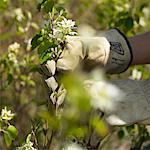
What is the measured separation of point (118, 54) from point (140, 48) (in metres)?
0.07

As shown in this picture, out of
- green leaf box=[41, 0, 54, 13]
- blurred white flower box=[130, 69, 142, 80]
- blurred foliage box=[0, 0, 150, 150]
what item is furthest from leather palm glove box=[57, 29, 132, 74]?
blurred white flower box=[130, 69, 142, 80]

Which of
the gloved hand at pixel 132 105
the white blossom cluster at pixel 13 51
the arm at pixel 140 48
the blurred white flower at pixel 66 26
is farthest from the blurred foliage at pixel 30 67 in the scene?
the blurred white flower at pixel 66 26

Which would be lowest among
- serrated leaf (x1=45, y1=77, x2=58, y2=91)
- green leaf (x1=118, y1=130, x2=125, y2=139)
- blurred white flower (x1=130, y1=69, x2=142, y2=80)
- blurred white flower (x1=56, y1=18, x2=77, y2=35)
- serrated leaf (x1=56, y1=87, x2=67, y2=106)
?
green leaf (x1=118, y1=130, x2=125, y2=139)

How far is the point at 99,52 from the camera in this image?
5.06 ft

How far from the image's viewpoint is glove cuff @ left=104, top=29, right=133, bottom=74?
1.60 meters

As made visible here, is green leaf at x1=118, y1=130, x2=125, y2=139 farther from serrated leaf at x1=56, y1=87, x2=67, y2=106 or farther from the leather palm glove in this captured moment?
serrated leaf at x1=56, y1=87, x2=67, y2=106

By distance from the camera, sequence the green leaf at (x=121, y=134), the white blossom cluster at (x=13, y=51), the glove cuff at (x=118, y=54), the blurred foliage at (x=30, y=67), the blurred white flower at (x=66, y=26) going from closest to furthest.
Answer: the blurred white flower at (x=66, y=26) < the glove cuff at (x=118, y=54) < the white blossom cluster at (x=13, y=51) < the blurred foliage at (x=30, y=67) < the green leaf at (x=121, y=134)

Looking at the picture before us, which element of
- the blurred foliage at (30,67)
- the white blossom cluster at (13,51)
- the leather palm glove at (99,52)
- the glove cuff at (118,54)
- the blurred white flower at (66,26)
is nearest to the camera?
the blurred white flower at (66,26)

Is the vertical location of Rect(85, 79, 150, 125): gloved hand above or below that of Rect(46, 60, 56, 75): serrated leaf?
below

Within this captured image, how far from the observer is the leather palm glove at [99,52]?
1.49 metres

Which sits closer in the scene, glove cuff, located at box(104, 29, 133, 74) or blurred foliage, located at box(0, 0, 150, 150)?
glove cuff, located at box(104, 29, 133, 74)

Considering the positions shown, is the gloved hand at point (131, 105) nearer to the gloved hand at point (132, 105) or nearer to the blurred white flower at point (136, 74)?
the gloved hand at point (132, 105)

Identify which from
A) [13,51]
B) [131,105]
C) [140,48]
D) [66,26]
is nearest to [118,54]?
[140,48]

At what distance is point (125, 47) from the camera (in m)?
1.61
